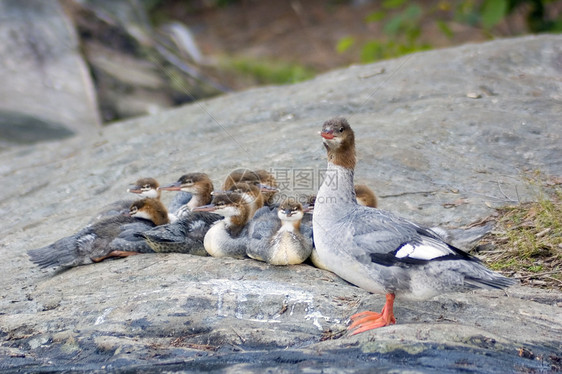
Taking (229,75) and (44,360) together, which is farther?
(229,75)

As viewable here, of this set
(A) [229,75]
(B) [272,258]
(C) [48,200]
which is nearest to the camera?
(B) [272,258]

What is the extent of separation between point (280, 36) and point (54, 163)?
10335 mm

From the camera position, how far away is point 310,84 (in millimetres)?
8867

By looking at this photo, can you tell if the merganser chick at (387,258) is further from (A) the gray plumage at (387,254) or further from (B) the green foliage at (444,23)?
(B) the green foliage at (444,23)

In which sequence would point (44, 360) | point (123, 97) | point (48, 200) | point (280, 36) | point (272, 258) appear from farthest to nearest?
1. point (280, 36)
2. point (123, 97)
3. point (48, 200)
4. point (272, 258)
5. point (44, 360)

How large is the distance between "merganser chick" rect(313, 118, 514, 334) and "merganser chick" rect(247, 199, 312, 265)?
37cm

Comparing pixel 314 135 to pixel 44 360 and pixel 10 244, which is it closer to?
pixel 10 244

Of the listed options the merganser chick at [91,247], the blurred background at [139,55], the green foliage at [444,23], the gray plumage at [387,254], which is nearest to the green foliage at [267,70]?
the blurred background at [139,55]

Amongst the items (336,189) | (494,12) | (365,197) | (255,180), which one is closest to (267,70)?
(494,12)

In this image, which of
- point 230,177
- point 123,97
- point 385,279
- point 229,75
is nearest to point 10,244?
point 230,177

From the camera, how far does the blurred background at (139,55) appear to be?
10.7m

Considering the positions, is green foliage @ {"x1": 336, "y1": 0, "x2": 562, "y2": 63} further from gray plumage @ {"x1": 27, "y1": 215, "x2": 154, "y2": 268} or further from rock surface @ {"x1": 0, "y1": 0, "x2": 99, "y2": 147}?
gray plumage @ {"x1": 27, "y1": 215, "x2": 154, "y2": 268}

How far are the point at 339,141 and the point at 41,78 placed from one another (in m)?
8.30

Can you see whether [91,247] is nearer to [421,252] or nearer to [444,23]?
[421,252]
